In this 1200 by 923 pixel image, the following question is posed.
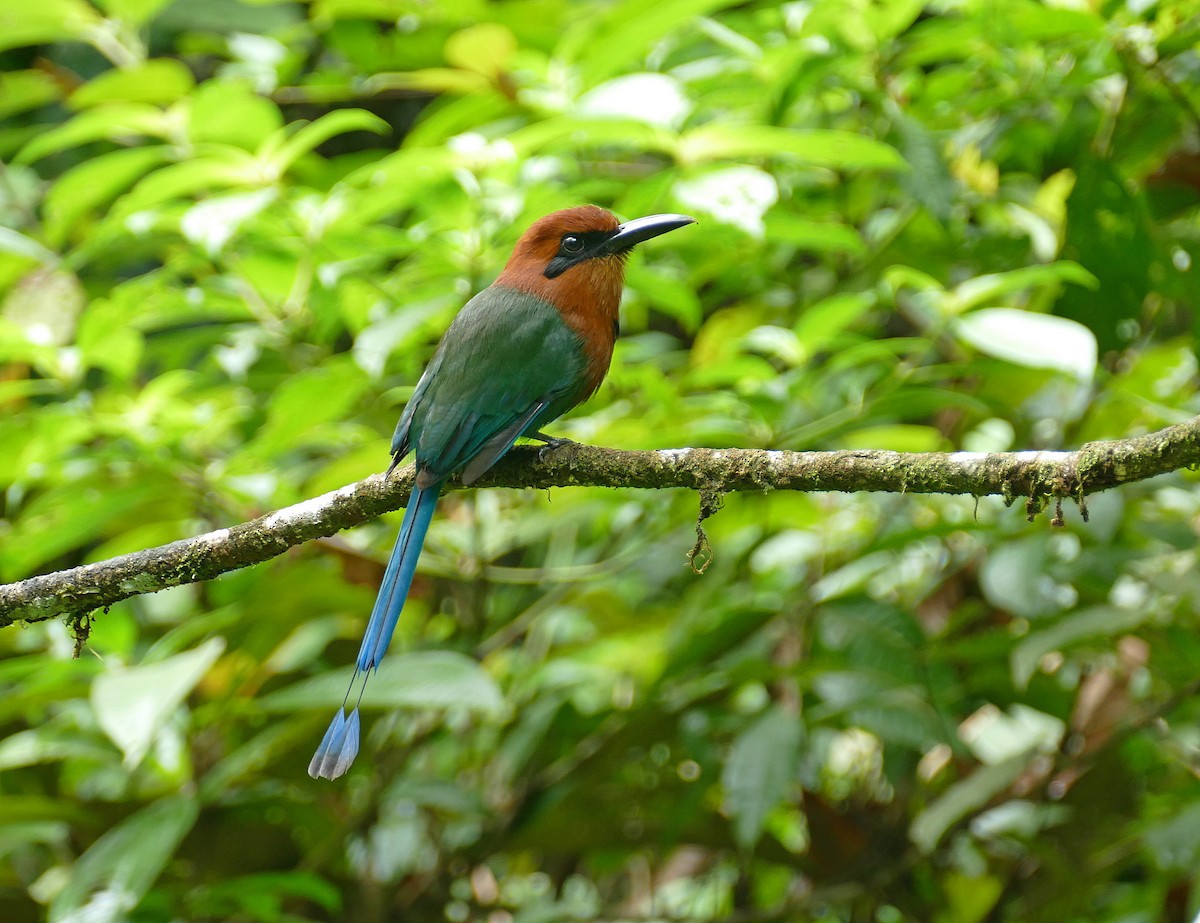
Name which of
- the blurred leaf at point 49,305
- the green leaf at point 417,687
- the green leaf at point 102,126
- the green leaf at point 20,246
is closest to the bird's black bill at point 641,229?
the green leaf at point 417,687

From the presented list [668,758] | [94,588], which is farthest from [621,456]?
[668,758]

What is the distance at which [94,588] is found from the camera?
2119 mm

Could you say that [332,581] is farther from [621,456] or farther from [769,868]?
[769,868]

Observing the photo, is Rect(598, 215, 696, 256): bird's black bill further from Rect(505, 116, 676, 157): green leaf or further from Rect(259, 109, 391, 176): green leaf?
Rect(259, 109, 391, 176): green leaf

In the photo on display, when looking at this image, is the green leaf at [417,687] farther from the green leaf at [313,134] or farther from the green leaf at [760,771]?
the green leaf at [313,134]

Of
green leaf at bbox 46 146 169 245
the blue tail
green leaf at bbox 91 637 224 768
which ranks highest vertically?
green leaf at bbox 46 146 169 245

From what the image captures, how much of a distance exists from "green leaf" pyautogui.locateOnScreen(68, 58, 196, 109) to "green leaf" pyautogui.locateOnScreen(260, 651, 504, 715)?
1.69 m

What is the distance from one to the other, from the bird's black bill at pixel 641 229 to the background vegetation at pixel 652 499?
8 centimetres

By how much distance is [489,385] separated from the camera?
248 cm

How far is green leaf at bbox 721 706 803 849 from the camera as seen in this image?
268cm

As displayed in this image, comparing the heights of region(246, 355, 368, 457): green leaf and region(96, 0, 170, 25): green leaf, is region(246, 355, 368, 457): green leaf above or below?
below

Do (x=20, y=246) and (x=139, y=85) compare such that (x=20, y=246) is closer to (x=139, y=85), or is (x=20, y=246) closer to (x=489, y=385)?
(x=139, y=85)

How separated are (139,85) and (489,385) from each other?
1.53 metres

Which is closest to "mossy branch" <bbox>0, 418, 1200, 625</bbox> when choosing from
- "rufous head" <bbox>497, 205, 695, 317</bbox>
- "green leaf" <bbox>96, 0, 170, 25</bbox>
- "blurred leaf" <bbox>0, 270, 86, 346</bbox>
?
"rufous head" <bbox>497, 205, 695, 317</bbox>
